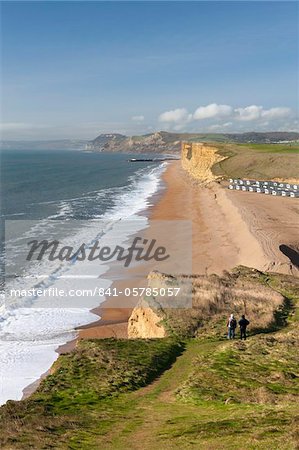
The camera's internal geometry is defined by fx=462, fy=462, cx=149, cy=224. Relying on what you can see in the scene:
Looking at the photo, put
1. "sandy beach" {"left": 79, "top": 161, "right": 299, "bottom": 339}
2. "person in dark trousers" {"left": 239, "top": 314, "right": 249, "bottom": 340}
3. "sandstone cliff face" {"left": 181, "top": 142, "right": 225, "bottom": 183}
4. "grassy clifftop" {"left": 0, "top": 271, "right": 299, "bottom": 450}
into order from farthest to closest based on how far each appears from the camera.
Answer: "sandstone cliff face" {"left": 181, "top": 142, "right": 225, "bottom": 183}, "sandy beach" {"left": 79, "top": 161, "right": 299, "bottom": 339}, "person in dark trousers" {"left": 239, "top": 314, "right": 249, "bottom": 340}, "grassy clifftop" {"left": 0, "top": 271, "right": 299, "bottom": 450}

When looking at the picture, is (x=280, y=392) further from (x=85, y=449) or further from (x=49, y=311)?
(x=49, y=311)

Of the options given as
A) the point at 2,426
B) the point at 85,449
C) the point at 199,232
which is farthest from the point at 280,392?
the point at 199,232

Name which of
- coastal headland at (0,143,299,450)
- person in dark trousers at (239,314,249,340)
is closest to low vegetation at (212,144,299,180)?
coastal headland at (0,143,299,450)

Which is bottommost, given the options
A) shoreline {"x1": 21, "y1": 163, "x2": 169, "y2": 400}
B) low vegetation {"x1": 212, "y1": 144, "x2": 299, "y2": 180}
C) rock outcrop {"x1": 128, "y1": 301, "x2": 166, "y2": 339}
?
shoreline {"x1": 21, "y1": 163, "x2": 169, "y2": 400}

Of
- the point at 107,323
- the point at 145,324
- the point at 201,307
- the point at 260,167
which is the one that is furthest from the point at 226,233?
the point at 260,167

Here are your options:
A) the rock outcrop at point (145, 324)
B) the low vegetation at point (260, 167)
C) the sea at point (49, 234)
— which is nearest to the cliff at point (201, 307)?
the rock outcrop at point (145, 324)

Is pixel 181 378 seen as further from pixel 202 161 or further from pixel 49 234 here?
pixel 202 161

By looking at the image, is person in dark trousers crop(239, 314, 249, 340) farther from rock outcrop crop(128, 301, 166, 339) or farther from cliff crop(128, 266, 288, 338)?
rock outcrop crop(128, 301, 166, 339)
